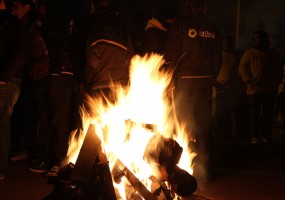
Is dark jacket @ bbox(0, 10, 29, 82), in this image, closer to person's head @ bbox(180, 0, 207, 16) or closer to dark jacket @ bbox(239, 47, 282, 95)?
person's head @ bbox(180, 0, 207, 16)

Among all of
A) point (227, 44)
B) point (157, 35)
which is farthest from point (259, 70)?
point (157, 35)

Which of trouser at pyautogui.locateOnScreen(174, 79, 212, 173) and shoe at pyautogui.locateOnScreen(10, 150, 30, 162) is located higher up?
trouser at pyautogui.locateOnScreen(174, 79, 212, 173)

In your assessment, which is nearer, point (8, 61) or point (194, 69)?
point (8, 61)

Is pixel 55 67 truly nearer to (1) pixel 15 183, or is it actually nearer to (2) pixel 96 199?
(1) pixel 15 183

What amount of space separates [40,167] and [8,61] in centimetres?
159

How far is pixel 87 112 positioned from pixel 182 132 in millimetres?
1194

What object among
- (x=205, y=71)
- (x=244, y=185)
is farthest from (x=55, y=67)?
(x=244, y=185)

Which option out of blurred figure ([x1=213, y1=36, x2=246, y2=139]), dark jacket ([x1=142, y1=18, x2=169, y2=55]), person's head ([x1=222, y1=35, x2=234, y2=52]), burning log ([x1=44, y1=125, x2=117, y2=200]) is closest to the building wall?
blurred figure ([x1=213, y1=36, x2=246, y2=139])

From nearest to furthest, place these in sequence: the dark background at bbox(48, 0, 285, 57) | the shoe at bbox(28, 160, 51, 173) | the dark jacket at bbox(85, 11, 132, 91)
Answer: the dark jacket at bbox(85, 11, 132, 91) < the shoe at bbox(28, 160, 51, 173) < the dark background at bbox(48, 0, 285, 57)

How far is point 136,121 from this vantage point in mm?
5430

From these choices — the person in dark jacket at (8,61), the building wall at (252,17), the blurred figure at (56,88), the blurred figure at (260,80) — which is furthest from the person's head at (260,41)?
the building wall at (252,17)

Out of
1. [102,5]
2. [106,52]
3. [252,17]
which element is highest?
[252,17]

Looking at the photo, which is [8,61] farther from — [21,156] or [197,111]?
[197,111]

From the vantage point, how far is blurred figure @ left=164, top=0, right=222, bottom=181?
20.9 feet
